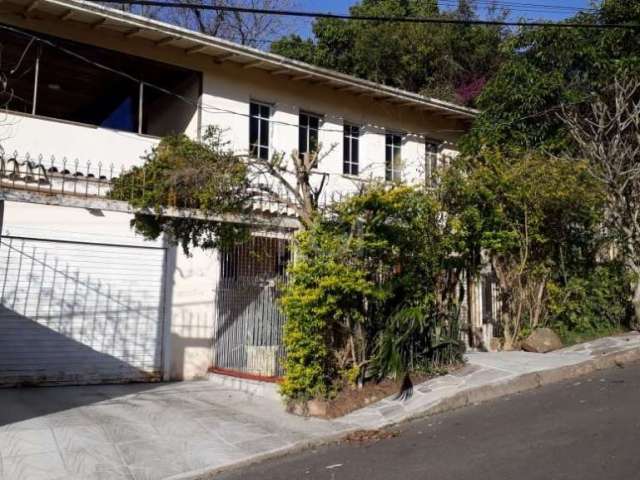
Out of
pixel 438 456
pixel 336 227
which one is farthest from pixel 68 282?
pixel 438 456

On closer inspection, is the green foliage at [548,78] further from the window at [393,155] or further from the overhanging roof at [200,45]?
the window at [393,155]

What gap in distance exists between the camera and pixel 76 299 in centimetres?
1081

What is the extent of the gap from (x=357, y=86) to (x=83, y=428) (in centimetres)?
945

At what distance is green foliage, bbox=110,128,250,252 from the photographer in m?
8.40

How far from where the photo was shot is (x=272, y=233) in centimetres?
962

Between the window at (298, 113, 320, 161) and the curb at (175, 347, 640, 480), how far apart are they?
7.00 metres

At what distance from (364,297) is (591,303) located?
5438 mm

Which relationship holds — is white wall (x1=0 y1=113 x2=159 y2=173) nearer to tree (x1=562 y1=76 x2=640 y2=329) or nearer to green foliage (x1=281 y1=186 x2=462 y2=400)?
green foliage (x1=281 y1=186 x2=462 y2=400)

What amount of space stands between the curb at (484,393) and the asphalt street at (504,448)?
4.4 inches

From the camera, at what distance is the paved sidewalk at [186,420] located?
6.24 metres

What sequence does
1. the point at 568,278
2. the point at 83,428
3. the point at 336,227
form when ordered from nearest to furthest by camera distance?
1. the point at 83,428
2. the point at 336,227
3. the point at 568,278

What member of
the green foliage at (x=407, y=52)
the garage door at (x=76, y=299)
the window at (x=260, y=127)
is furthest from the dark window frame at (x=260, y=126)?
the green foliage at (x=407, y=52)

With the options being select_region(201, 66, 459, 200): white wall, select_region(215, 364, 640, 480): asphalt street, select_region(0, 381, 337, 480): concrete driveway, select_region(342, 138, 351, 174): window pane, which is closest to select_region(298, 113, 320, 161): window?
select_region(201, 66, 459, 200): white wall

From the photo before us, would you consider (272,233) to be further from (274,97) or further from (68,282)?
(274,97)
